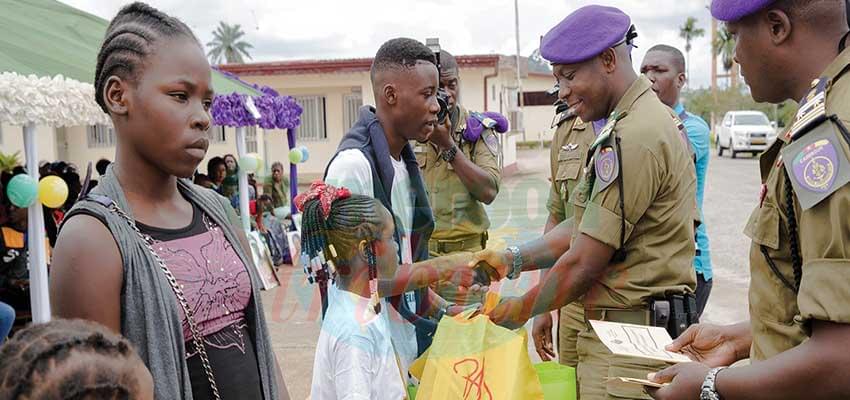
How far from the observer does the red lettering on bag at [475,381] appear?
235 cm

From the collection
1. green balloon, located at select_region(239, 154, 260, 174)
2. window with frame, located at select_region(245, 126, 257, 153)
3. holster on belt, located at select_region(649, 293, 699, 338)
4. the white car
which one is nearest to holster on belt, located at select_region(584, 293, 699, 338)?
Answer: holster on belt, located at select_region(649, 293, 699, 338)

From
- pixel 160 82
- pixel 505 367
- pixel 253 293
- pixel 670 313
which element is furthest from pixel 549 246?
pixel 160 82

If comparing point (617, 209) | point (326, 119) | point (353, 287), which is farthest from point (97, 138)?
point (617, 209)

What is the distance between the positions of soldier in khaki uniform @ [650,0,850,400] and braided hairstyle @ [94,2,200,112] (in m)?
1.38

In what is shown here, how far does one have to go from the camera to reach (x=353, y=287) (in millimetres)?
2541

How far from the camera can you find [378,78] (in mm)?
3014

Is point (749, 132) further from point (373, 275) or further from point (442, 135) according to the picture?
point (373, 275)

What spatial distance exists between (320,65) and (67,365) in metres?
19.7

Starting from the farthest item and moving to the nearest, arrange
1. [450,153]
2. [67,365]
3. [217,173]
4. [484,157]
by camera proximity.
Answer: [217,173] < [484,157] < [450,153] < [67,365]

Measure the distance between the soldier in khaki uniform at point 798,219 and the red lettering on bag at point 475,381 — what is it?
0.65 m

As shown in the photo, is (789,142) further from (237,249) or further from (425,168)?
(425,168)

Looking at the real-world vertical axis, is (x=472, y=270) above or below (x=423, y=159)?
below

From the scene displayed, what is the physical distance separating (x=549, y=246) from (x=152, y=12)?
2221 millimetres

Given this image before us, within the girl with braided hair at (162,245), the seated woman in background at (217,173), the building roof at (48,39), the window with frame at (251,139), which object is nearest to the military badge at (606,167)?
the girl with braided hair at (162,245)
